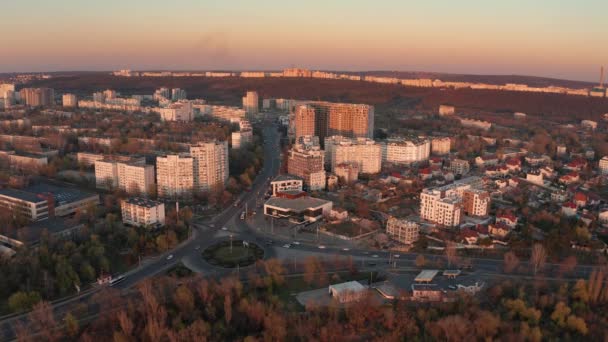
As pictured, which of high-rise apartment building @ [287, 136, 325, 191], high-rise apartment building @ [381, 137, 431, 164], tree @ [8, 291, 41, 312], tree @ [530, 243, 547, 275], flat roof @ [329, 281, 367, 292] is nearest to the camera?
tree @ [8, 291, 41, 312]

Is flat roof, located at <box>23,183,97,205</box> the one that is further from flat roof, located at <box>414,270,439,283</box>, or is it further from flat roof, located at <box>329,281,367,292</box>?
flat roof, located at <box>414,270,439,283</box>

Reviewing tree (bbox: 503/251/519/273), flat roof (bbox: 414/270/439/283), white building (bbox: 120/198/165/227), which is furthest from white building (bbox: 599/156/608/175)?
white building (bbox: 120/198/165/227)

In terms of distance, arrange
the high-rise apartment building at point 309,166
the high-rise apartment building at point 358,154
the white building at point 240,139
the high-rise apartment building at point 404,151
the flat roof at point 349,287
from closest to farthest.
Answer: the flat roof at point 349,287 → the high-rise apartment building at point 309,166 → the high-rise apartment building at point 358,154 → the high-rise apartment building at point 404,151 → the white building at point 240,139

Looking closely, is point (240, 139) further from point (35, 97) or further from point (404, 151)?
point (35, 97)

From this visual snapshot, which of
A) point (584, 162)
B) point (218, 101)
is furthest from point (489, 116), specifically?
point (218, 101)

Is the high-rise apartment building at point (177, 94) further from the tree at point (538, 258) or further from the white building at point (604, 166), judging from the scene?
the tree at point (538, 258)

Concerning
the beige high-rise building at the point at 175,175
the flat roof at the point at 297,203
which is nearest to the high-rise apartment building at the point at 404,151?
the flat roof at the point at 297,203

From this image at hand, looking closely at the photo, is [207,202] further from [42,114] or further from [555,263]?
[42,114]
